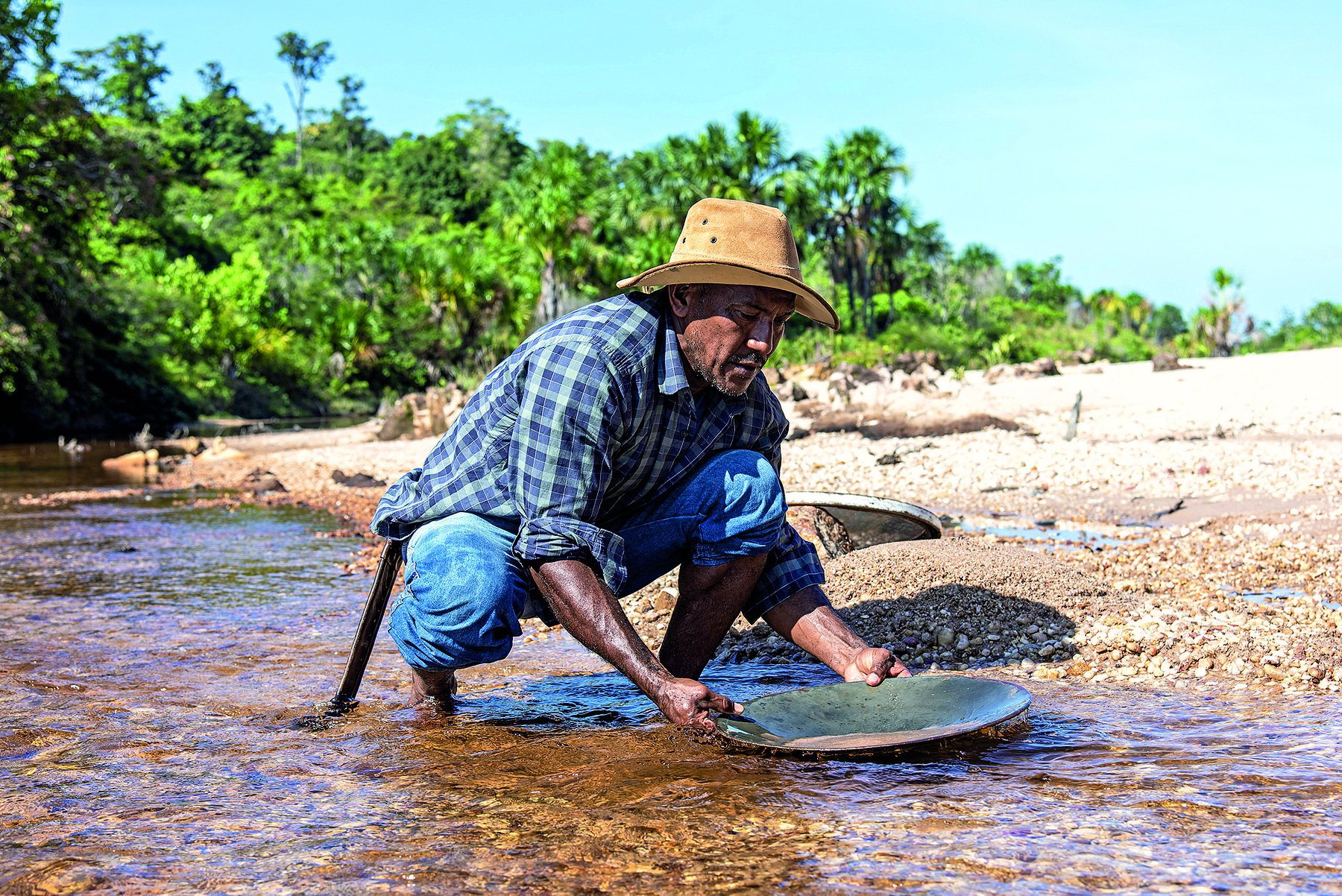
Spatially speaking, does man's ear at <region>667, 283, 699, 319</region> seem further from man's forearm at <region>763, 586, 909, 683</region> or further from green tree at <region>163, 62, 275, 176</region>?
green tree at <region>163, 62, 275, 176</region>

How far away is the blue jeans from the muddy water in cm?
26

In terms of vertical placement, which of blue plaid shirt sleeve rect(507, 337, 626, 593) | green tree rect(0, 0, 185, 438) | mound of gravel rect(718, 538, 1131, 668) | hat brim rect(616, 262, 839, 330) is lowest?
mound of gravel rect(718, 538, 1131, 668)

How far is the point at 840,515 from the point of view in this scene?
14.1ft

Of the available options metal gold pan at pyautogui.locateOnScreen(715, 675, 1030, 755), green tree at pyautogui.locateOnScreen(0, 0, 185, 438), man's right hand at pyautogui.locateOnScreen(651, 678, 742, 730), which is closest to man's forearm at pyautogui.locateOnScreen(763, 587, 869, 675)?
metal gold pan at pyautogui.locateOnScreen(715, 675, 1030, 755)

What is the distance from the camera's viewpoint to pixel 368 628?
9.62ft

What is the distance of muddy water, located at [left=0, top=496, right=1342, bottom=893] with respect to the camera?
1.75 meters

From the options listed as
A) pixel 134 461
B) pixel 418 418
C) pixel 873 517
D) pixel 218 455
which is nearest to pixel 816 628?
pixel 873 517

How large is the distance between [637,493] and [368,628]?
83 centimetres

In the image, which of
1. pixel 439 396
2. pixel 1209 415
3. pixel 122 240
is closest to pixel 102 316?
pixel 439 396

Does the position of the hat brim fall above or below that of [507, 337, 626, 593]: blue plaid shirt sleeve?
above

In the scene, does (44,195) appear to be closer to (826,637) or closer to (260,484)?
(260,484)

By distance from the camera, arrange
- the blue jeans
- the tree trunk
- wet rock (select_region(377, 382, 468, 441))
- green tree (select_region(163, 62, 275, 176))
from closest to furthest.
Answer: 1. the blue jeans
2. wet rock (select_region(377, 382, 468, 441))
3. the tree trunk
4. green tree (select_region(163, 62, 275, 176))

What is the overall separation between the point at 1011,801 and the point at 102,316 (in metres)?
28.1

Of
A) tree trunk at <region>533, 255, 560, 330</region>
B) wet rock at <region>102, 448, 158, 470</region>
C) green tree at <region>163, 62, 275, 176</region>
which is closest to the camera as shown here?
wet rock at <region>102, 448, 158, 470</region>
